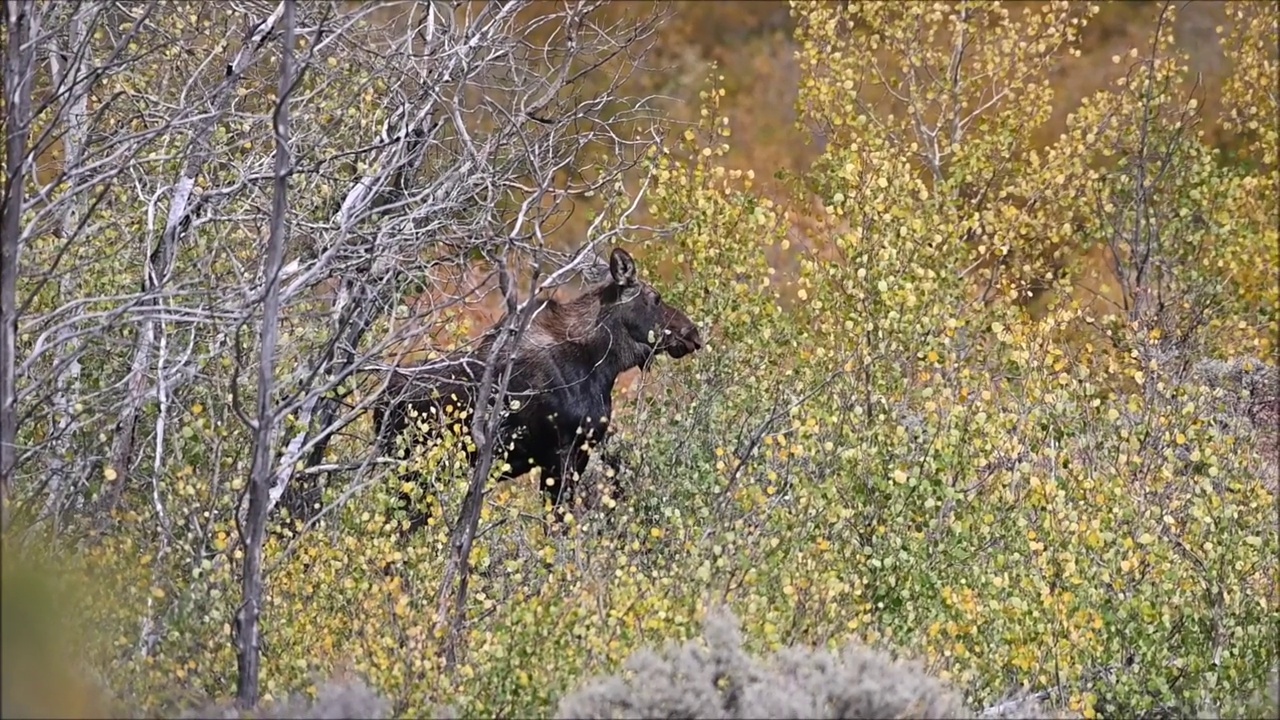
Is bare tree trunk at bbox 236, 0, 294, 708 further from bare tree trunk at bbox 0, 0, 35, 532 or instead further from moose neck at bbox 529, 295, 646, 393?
moose neck at bbox 529, 295, 646, 393

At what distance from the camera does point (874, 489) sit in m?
9.57

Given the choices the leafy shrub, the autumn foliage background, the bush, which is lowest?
the bush

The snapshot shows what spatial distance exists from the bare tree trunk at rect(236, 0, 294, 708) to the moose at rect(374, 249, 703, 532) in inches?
141

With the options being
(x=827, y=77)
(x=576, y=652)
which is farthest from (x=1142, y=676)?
(x=827, y=77)

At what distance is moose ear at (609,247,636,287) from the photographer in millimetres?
11539

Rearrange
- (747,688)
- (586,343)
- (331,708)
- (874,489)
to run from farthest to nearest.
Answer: (586,343)
(874,489)
(331,708)
(747,688)

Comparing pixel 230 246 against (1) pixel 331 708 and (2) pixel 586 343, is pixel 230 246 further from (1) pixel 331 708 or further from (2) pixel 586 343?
(1) pixel 331 708

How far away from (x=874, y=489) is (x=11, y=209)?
4.99 m

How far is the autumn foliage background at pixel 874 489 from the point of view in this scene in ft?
24.9

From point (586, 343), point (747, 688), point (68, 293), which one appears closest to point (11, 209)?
point (68, 293)

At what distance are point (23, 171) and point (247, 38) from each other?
2.23m

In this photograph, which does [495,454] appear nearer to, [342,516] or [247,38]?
[342,516]

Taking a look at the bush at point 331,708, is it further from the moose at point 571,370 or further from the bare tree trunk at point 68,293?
the moose at point 571,370

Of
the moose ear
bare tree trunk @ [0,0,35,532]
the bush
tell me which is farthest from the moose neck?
the bush
